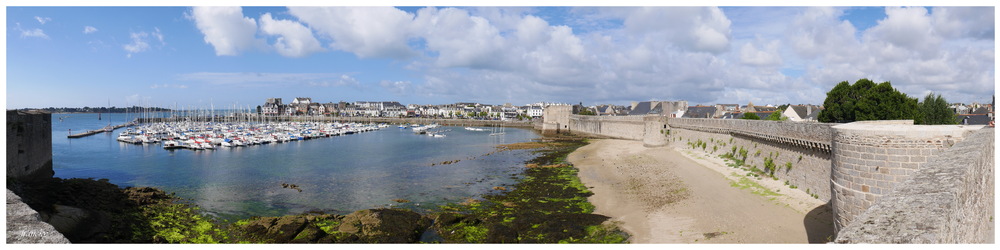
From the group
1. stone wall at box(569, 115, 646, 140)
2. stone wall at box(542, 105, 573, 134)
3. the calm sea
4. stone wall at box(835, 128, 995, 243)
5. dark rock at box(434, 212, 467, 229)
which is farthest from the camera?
stone wall at box(542, 105, 573, 134)

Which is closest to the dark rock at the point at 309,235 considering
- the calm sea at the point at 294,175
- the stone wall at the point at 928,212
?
the calm sea at the point at 294,175

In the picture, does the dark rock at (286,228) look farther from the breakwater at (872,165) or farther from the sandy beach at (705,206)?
the breakwater at (872,165)

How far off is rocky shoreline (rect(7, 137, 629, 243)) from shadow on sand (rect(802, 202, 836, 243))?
450cm

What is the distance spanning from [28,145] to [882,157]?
28.8m

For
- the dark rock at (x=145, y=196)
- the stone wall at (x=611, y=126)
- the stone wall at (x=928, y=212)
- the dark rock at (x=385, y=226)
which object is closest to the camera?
the stone wall at (x=928, y=212)

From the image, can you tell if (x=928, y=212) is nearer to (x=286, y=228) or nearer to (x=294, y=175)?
→ (x=286, y=228)

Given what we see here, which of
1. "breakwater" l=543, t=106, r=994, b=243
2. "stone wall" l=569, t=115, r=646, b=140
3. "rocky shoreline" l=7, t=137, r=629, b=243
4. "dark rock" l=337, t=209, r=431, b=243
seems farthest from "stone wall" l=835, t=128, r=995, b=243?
"stone wall" l=569, t=115, r=646, b=140

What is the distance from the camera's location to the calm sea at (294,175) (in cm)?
1953

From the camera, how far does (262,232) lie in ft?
46.9

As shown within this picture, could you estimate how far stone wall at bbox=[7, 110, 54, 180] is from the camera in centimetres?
1866

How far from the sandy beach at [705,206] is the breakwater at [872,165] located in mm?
1119

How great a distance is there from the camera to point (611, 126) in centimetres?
6066

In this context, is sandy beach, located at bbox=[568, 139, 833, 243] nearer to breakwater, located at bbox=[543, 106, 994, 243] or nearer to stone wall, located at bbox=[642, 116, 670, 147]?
breakwater, located at bbox=[543, 106, 994, 243]

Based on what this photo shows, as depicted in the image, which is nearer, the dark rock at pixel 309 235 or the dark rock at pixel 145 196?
the dark rock at pixel 309 235
